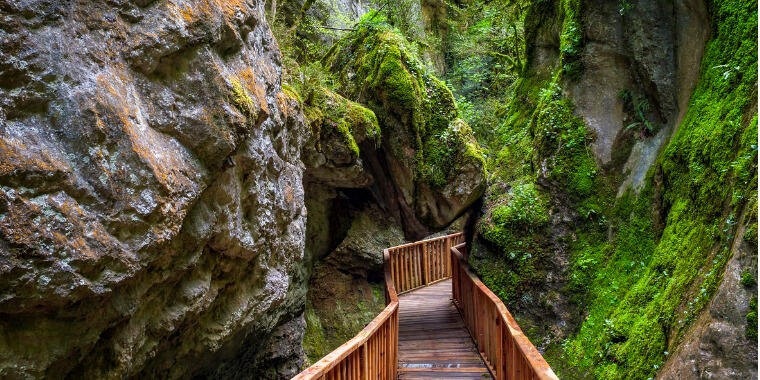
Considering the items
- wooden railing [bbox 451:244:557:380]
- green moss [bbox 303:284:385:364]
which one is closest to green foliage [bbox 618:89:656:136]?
wooden railing [bbox 451:244:557:380]

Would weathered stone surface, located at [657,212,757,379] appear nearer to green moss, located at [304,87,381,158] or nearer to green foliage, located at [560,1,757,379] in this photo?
green foliage, located at [560,1,757,379]

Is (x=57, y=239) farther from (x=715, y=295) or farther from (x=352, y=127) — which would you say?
(x=352, y=127)

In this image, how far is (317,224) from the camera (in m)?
10.5

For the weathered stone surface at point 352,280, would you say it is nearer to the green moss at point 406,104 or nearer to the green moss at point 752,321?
the green moss at point 406,104

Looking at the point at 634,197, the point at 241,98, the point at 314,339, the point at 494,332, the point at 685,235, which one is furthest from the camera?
the point at 314,339

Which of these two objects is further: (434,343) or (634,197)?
(434,343)

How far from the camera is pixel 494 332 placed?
6.36 meters

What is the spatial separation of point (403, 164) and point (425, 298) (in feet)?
14.0

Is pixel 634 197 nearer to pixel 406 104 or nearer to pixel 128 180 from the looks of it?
pixel 406 104

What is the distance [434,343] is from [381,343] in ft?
9.94

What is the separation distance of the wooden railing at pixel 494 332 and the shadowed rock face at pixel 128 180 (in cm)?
280

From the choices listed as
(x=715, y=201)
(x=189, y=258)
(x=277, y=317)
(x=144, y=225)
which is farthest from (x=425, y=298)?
(x=144, y=225)

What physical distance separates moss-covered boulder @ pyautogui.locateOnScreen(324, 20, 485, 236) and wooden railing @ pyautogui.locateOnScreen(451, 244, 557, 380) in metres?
1.54

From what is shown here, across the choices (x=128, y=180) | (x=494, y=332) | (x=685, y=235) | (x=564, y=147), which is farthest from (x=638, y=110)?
(x=128, y=180)
